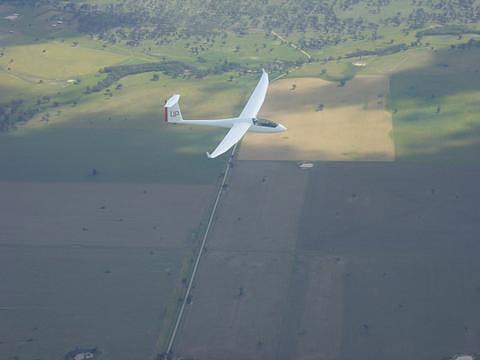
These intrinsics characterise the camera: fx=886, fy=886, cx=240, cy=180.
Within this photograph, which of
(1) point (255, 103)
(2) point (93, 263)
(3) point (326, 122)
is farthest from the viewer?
(3) point (326, 122)

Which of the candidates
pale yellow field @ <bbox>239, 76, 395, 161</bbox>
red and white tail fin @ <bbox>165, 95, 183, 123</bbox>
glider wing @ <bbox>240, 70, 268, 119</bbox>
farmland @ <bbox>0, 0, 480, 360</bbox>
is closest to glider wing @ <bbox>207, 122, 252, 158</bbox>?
glider wing @ <bbox>240, 70, 268, 119</bbox>

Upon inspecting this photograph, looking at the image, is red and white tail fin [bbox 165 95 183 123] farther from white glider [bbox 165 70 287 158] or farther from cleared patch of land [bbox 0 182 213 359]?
cleared patch of land [bbox 0 182 213 359]

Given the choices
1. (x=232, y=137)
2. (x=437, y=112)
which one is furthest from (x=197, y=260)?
(x=437, y=112)

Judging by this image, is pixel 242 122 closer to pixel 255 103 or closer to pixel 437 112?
pixel 255 103

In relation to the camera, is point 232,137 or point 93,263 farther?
point 232,137

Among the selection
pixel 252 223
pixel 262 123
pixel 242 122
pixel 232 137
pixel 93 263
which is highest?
pixel 232 137

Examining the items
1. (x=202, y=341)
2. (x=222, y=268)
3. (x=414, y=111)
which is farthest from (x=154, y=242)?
(x=414, y=111)

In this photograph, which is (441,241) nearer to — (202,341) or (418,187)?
(418,187)
